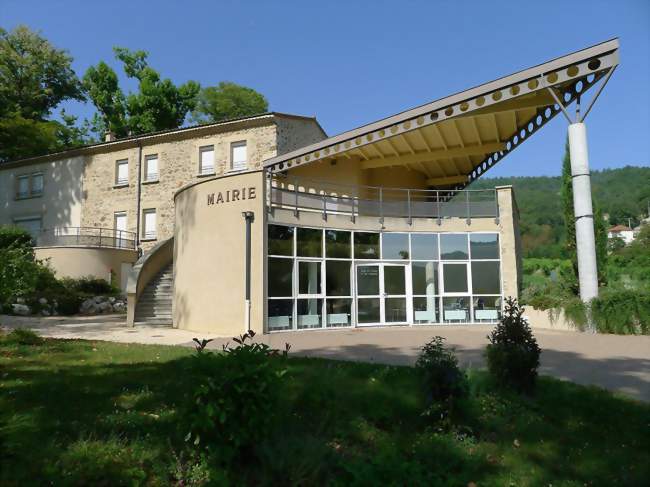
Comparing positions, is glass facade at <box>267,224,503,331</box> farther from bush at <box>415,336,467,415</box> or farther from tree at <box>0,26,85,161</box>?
tree at <box>0,26,85,161</box>

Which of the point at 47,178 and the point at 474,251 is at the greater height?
the point at 47,178

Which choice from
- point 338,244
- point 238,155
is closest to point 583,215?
point 338,244

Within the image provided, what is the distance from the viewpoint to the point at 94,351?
845 centimetres

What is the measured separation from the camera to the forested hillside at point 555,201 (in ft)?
239

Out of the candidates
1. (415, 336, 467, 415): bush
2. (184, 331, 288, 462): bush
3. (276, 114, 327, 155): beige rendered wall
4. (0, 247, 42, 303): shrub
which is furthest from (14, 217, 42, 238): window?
(415, 336, 467, 415): bush

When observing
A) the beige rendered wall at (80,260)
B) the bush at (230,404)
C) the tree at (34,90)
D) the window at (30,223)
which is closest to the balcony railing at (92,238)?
the beige rendered wall at (80,260)

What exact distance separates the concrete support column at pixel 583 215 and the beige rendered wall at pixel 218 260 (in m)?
8.96

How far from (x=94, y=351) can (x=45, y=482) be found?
577 cm

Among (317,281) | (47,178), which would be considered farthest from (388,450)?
(47,178)

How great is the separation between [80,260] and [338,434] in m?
21.1

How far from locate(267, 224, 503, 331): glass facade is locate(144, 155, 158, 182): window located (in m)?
14.0

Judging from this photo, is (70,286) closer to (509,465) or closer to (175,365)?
(175,365)

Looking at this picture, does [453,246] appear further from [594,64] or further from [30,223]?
[30,223]

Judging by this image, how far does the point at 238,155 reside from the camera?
2123cm
